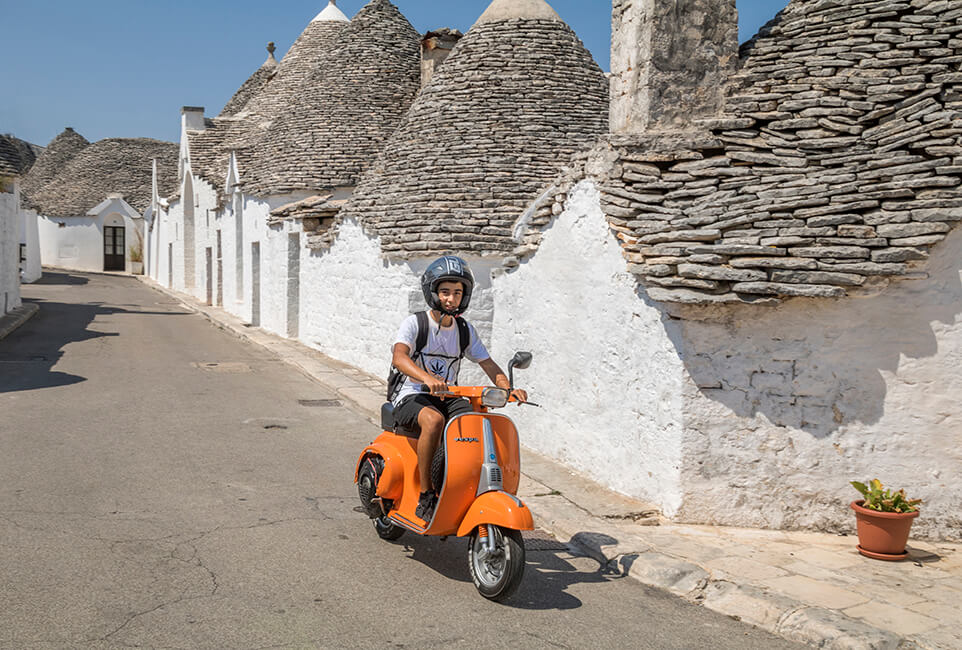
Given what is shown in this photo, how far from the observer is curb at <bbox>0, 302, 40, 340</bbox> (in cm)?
1816

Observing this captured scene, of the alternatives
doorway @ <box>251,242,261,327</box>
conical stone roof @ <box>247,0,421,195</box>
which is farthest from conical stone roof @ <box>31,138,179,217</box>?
conical stone roof @ <box>247,0,421,195</box>

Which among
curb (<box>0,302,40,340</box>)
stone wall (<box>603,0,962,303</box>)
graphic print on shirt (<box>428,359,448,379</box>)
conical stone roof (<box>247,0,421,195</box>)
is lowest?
curb (<box>0,302,40,340</box>)

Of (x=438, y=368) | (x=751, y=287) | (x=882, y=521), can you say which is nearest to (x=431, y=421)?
(x=438, y=368)

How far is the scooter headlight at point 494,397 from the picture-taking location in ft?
16.4

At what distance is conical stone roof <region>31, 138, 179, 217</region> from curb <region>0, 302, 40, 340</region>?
25958 millimetres

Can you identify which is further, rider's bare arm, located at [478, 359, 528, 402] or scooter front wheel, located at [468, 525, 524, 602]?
rider's bare arm, located at [478, 359, 528, 402]

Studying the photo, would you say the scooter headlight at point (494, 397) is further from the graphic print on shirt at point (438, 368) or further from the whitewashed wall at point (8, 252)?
the whitewashed wall at point (8, 252)

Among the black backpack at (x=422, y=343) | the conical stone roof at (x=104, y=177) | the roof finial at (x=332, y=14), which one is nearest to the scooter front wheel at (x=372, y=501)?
the black backpack at (x=422, y=343)

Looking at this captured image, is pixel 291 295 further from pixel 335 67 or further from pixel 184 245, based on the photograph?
pixel 184 245

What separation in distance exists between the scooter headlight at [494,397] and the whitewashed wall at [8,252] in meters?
19.4

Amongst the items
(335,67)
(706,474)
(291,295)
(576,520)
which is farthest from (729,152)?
(335,67)

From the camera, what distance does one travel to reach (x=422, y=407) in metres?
5.27

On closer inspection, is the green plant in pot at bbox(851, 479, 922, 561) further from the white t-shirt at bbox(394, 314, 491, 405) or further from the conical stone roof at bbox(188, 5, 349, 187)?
the conical stone roof at bbox(188, 5, 349, 187)

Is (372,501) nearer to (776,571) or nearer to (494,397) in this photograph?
(494,397)
